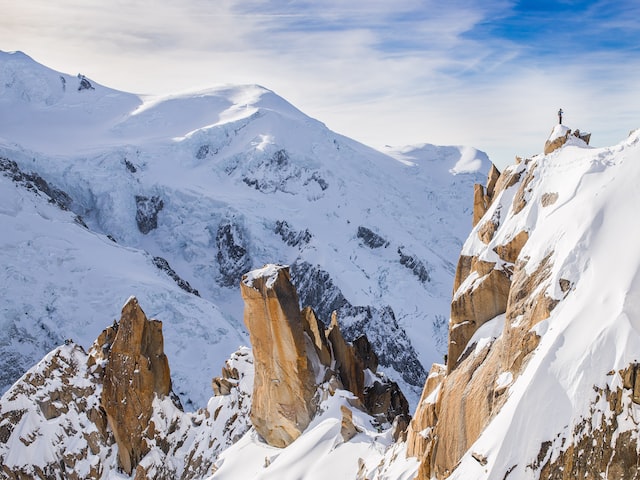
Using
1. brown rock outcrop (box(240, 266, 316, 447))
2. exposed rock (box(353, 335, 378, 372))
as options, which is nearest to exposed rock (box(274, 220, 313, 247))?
exposed rock (box(353, 335, 378, 372))

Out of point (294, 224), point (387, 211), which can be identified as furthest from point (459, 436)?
point (387, 211)

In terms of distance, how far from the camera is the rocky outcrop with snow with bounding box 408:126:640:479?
15.7m

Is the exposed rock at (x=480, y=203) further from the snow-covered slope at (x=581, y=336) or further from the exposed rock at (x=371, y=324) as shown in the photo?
the exposed rock at (x=371, y=324)

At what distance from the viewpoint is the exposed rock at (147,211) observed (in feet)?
378

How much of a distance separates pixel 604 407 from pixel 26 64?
166 m

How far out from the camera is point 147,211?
115750 millimetres

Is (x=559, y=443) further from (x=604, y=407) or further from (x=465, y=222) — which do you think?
(x=465, y=222)

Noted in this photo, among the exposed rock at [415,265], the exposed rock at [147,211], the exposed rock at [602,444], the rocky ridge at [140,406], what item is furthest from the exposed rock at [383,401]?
the exposed rock at [147,211]

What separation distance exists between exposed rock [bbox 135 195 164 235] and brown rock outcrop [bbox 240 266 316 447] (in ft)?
271

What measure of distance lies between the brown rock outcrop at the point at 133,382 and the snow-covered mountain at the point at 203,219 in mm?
17115

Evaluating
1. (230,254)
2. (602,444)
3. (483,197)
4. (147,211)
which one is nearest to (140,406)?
(483,197)

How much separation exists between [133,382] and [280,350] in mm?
14057

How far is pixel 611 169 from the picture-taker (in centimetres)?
1947

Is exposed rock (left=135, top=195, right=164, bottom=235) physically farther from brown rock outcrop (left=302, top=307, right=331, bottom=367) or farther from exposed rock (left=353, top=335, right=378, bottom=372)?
brown rock outcrop (left=302, top=307, right=331, bottom=367)
